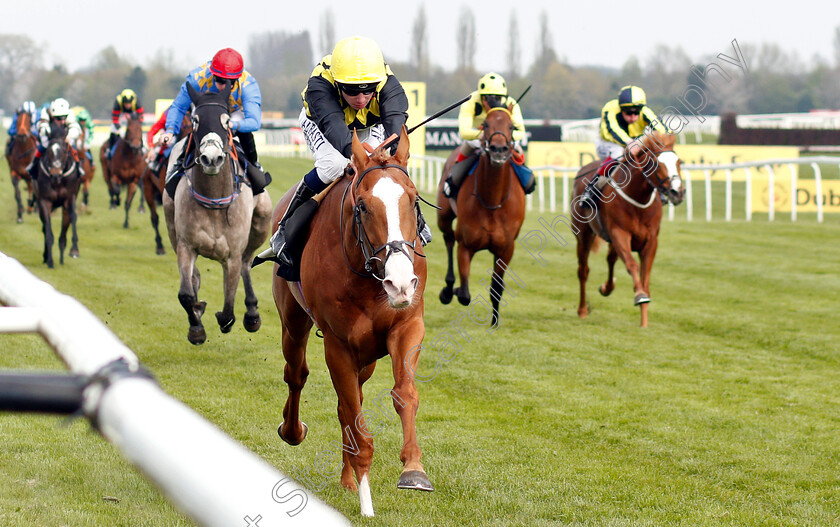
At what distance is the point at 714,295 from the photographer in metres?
10.9

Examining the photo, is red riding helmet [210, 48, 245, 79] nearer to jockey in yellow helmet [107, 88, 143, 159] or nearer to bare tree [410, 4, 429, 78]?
jockey in yellow helmet [107, 88, 143, 159]

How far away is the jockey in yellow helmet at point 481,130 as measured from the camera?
9031 mm

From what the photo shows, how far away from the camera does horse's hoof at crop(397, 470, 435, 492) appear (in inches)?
136

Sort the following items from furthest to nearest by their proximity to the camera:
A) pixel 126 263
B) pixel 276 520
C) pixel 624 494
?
pixel 126 263 → pixel 624 494 → pixel 276 520

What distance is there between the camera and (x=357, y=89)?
455cm

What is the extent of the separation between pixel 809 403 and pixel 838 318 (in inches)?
140

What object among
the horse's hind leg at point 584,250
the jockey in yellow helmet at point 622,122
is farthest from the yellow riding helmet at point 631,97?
the horse's hind leg at point 584,250

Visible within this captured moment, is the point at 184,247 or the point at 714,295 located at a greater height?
the point at 184,247

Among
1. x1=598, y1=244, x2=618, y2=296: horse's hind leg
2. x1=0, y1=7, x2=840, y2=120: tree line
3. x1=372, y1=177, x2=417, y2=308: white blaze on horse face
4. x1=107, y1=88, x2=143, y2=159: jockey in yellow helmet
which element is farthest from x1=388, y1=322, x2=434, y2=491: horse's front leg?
x1=0, y1=7, x2=840, y2=120: tree line

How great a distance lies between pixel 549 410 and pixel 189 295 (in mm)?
2904

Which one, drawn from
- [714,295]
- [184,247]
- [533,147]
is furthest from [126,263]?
[533,147]

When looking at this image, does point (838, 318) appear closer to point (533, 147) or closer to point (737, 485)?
point (737, 485)

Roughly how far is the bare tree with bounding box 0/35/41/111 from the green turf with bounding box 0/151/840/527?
2817 inches

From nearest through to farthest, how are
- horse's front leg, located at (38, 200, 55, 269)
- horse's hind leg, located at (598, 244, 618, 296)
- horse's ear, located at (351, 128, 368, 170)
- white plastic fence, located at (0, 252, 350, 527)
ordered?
white plastic fence, located at (0, 252, 350, 527) < horse's ear, located at (351, 128, 368, 170) < horse's hind leg, located at (598, 244, 618, 296) < horse's front leg, located at (38, 200, 55, 269)
